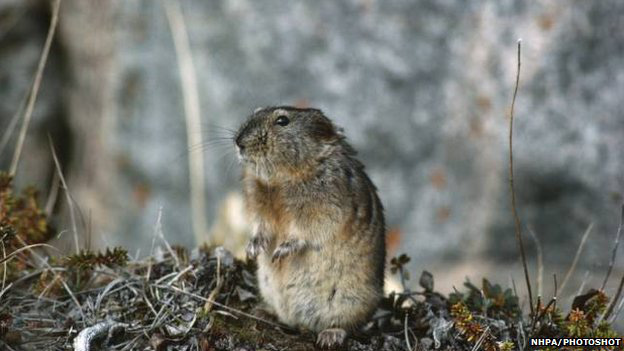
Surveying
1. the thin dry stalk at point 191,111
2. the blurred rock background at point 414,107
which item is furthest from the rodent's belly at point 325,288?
the thin dry stalk at point 191,111

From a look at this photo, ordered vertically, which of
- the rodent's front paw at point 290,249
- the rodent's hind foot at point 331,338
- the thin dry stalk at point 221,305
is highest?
the rodent's front paw at point 290,249

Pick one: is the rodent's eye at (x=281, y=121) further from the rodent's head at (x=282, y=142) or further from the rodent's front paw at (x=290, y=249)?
the rodent's front paw at (x=290, y=249)

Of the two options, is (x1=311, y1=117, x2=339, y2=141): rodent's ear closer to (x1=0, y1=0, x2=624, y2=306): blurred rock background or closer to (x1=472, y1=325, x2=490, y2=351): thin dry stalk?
(x1=472, y1=325, x2=490, y2=351): thin dry stalk

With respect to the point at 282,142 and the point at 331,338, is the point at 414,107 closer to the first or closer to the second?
the point at 282,142

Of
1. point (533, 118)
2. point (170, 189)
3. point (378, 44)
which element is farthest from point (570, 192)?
point (170, 189)

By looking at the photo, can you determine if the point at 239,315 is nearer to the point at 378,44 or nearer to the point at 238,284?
the point at 238,284

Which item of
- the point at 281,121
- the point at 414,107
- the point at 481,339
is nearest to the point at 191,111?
the point at 414,107

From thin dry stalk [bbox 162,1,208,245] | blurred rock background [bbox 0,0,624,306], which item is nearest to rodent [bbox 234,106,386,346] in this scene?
blurred rock background [bbox 0,0,624,306]
